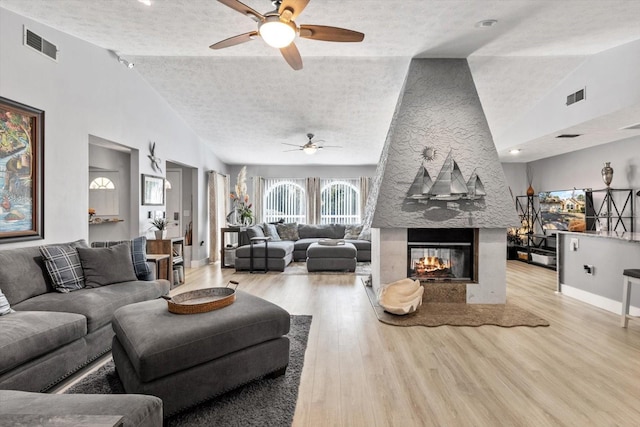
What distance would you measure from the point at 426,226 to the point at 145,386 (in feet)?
10.6

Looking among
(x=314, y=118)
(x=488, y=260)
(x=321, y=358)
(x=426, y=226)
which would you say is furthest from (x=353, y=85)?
(x=321, y=358)

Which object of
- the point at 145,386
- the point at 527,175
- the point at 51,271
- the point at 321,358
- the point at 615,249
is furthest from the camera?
the point at 527,175

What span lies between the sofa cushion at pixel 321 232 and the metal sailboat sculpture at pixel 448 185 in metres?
4.39

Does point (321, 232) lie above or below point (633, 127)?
below

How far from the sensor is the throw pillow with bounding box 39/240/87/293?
9.04ft

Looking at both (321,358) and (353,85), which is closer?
(321,358)

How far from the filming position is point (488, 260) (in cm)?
399

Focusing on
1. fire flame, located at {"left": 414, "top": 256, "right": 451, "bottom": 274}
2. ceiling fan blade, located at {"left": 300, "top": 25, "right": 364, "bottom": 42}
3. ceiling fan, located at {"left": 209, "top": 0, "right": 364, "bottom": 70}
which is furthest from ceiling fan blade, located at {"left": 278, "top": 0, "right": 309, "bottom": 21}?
fire flame, located at {"left": 414, "top": 256, "right": 451, "bottom": 274}

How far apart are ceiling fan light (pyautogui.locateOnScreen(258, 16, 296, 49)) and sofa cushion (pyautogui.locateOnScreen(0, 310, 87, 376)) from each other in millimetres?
2432

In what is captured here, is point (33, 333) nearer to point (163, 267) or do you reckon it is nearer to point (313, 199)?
point (163, 267)

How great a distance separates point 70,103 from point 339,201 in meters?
6.83

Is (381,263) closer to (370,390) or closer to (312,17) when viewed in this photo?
(370,390)

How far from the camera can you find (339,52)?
159 inches

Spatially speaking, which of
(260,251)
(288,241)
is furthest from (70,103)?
(288,241)
